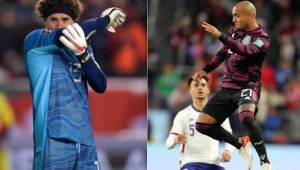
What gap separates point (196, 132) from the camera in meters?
6.41

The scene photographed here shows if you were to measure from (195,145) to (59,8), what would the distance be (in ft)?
7.23

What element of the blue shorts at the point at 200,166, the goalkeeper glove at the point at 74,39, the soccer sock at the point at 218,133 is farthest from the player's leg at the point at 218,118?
the goalkeeper glove at the point at 74,39

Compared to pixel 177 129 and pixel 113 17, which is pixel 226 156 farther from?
pixel 113 17

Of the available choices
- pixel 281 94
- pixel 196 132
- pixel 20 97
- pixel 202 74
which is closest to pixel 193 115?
pixel 196 132

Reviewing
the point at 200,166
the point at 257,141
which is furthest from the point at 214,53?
the point at 257,141

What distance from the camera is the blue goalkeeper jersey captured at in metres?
4.45

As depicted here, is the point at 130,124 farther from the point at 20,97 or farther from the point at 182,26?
the point at 182,26

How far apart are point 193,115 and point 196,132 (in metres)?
0.17

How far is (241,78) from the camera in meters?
5.70

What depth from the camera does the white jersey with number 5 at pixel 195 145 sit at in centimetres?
636

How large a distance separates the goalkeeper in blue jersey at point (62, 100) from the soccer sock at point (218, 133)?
61.4 inches

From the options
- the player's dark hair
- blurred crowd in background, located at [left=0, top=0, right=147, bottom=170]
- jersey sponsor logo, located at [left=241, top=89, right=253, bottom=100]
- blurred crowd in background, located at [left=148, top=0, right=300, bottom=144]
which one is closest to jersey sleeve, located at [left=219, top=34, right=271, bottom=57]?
jersey sponsor logo, located at [left=241, top=89, right=253, bottom=100]

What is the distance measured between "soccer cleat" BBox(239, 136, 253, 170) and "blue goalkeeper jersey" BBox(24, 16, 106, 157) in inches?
57.9

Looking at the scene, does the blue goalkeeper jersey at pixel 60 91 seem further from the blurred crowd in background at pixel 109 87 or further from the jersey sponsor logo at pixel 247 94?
the blurred crowd in background at pixel 109 87
